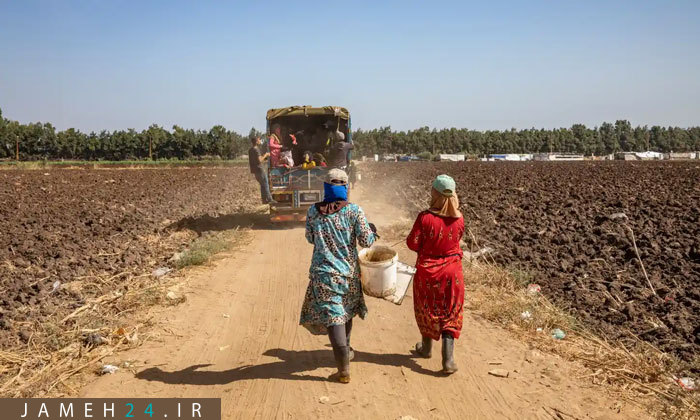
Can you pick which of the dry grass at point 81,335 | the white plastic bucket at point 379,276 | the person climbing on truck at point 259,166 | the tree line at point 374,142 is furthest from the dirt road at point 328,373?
the tree line at point 374,142

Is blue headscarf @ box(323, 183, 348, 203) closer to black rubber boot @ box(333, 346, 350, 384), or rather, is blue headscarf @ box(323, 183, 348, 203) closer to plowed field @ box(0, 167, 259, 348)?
black rubber boot @ box(333, 346, 350, 384)

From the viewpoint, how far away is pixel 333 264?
4.44 metres

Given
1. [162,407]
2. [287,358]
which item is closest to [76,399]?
[162,407]

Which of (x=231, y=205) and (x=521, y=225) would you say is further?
(x=231, y=205)

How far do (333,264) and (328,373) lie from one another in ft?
3.64

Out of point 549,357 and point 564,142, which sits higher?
point 564,142

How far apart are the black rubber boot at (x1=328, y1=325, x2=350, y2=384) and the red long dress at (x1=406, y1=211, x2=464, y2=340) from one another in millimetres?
811

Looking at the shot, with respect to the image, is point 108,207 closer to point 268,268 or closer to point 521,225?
point 268,268

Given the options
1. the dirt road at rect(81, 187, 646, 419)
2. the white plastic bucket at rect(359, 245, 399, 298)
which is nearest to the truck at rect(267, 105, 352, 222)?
the dirt road at rect(81, 187, 646, 419)

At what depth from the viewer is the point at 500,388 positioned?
4504 mm

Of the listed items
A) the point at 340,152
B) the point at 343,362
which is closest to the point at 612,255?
the point at 340,152

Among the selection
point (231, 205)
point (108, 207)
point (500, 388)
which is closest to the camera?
point (500, 388)

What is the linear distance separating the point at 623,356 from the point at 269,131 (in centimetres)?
1029

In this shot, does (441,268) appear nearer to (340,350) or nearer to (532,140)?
(340,350)
